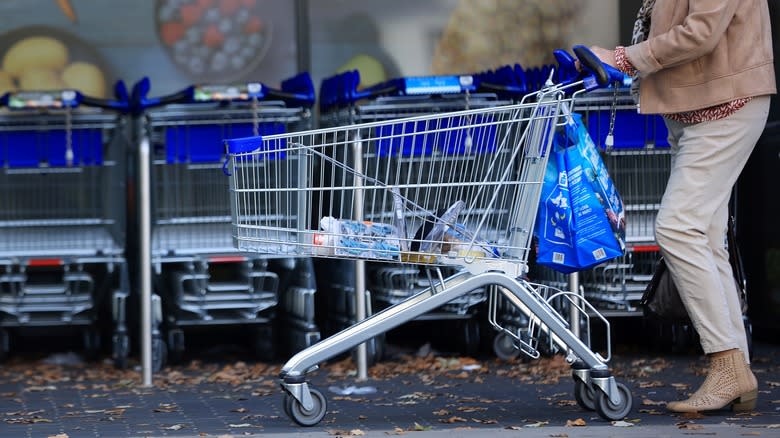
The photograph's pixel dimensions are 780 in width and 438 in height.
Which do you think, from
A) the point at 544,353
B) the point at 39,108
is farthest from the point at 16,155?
the point at 544,353

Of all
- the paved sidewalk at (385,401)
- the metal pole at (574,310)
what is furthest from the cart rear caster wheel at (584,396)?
the metal pole at (574,310)

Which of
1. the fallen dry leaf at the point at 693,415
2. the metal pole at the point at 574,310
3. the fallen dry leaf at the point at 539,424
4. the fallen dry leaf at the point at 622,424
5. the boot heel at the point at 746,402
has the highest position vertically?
the metal pole at the point at 574,310

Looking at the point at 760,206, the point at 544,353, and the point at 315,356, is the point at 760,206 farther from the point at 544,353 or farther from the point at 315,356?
the point at 315,356

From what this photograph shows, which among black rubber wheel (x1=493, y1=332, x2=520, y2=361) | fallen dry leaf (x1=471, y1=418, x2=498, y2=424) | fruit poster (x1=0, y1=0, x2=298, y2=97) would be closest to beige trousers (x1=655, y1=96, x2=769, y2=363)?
fallen dry leaf (x1=471, y1=418, x2=498, y2=424)

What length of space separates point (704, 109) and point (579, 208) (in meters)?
0.67

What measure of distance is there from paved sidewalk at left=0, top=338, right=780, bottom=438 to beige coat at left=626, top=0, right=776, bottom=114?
1.35 meters

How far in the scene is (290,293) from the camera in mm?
7383

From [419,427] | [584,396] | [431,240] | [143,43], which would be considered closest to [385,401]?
[419,427]

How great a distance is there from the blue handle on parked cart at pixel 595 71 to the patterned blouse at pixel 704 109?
0.11m

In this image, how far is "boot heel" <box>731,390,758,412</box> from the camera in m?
5.17

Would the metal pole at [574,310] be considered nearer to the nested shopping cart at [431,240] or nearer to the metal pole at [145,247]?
the nested shopping cart at [431,240]

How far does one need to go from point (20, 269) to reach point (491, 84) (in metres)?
2.84

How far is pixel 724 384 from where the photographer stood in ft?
16.7

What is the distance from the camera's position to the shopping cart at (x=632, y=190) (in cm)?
674
